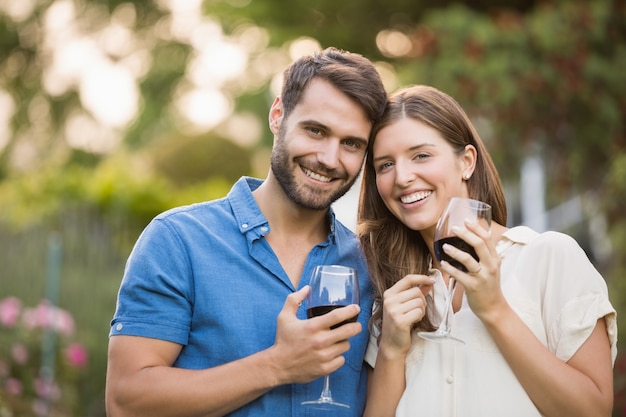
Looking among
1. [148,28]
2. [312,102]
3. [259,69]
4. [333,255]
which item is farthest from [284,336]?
[148,28]

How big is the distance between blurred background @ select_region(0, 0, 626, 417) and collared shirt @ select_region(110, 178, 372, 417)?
0.90 metres

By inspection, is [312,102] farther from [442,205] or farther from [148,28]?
[148,28]

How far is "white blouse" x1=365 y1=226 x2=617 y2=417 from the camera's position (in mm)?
2895

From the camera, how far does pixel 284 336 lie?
9.27 feet

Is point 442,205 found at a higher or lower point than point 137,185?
lower

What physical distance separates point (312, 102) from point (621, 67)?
25.0 ft

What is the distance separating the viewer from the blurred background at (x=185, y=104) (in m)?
7.79

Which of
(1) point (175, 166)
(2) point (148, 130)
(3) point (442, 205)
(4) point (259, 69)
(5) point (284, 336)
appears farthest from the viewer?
(2) point (148, 130)

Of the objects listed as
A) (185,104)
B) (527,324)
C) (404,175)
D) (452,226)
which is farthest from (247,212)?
(185,104)

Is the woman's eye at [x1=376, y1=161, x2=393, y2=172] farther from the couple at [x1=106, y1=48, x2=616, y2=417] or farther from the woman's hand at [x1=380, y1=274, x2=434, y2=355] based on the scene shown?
the woman's hand at [x1=380, y1=274, x2=434, y2=355]

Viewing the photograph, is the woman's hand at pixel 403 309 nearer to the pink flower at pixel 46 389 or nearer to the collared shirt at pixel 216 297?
the collared shirt at pixel 216 297

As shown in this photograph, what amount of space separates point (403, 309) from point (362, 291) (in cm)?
45

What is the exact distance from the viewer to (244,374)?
9.31ft

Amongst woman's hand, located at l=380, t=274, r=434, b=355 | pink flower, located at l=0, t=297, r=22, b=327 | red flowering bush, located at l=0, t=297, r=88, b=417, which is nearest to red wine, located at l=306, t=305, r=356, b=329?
woman's hand, located at l=380, t=274, r=434, b=355
